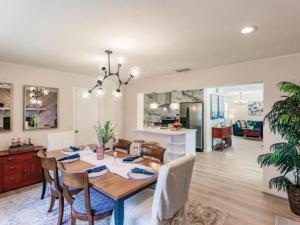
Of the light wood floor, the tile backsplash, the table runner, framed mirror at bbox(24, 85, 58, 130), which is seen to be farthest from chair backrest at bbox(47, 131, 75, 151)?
the tile backsplash

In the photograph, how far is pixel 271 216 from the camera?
2471 mm

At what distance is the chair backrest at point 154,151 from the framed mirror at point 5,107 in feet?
9.04

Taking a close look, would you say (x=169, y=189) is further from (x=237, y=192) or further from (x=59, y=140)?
(x=59, y=140)

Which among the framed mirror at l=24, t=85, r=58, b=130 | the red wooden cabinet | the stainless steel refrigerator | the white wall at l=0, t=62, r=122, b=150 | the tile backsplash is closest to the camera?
the red wooden cabinet

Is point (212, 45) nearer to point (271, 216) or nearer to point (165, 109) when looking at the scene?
point (271, 216)

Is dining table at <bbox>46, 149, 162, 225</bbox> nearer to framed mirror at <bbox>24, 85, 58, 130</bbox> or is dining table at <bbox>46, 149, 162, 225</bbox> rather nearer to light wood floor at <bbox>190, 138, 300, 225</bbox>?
light wood floor at <bbox>190, 138, 300, 225</bbox>

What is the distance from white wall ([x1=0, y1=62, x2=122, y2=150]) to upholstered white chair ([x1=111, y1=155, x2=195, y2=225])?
305cm

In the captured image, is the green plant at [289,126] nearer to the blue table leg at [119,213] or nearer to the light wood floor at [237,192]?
the light wood floor at [237,192]

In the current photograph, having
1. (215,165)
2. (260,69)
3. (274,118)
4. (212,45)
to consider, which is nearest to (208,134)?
(215,165)

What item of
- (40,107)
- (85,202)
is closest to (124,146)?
(85,202)

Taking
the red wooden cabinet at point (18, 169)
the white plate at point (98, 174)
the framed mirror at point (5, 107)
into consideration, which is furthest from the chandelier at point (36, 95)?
the white plate at point (98, 174)

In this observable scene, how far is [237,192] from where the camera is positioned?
321cm

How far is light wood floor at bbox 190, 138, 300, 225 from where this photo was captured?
2.49 m

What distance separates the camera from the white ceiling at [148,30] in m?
1.62
